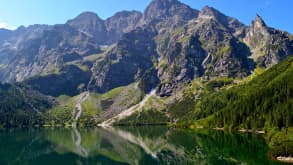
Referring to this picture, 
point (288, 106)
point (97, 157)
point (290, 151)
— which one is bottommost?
point (97, 157)

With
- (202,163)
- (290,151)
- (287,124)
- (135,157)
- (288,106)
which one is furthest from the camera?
(288,106)

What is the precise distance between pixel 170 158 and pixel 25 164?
47.5 m

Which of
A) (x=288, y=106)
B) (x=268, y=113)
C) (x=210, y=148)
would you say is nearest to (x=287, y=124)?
(x=288, y=106)

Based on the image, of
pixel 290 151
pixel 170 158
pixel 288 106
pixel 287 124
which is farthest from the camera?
pixel 288 106

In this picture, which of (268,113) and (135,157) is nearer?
(135,157)

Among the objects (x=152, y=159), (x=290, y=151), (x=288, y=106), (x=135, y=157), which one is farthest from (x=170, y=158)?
(x=288, y=106)

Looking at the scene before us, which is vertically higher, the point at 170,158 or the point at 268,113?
the point at 268,113

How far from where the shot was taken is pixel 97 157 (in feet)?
411

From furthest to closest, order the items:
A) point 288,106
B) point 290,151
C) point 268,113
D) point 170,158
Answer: point 268,113 < point 288,106 < point 170,158 < point 290,151

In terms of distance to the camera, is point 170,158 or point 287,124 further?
point 287,124

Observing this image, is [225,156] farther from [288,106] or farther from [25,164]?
[288,106]

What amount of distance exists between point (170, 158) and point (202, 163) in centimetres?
2052

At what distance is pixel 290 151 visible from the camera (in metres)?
88.0

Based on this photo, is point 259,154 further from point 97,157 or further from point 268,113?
point 268,113
